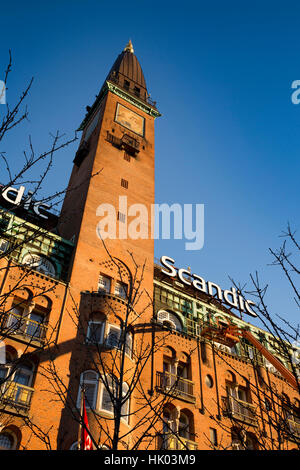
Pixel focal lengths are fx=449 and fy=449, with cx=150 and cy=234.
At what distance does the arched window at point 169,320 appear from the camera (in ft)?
114

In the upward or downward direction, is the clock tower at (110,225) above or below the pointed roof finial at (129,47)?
below

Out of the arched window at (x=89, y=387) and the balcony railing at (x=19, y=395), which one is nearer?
the balcony railing at (x=19, y=395)

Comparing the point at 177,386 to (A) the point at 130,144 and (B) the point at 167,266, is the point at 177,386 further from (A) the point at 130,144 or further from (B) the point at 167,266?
(A) the point at 130,144

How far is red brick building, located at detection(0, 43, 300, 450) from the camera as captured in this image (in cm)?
2248

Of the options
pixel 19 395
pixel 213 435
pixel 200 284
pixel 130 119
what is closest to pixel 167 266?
pixel 200 284

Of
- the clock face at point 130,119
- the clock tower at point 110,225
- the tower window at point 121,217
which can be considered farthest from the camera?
the clock face at point 130,119

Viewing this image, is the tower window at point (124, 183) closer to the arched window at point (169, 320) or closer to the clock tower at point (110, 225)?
the clock tower at point (110, 225)

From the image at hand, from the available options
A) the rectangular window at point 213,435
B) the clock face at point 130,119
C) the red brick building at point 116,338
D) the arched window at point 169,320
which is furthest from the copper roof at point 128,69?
the rectangular window at point 213,435

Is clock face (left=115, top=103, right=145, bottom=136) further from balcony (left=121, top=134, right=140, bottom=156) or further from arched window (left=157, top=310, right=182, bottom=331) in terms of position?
arched window (left=157, top=310, right=182, bottom=331)

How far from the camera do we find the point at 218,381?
33.2 metres

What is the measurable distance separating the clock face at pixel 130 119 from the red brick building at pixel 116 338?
1.23 ft

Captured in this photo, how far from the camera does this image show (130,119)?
162ft
